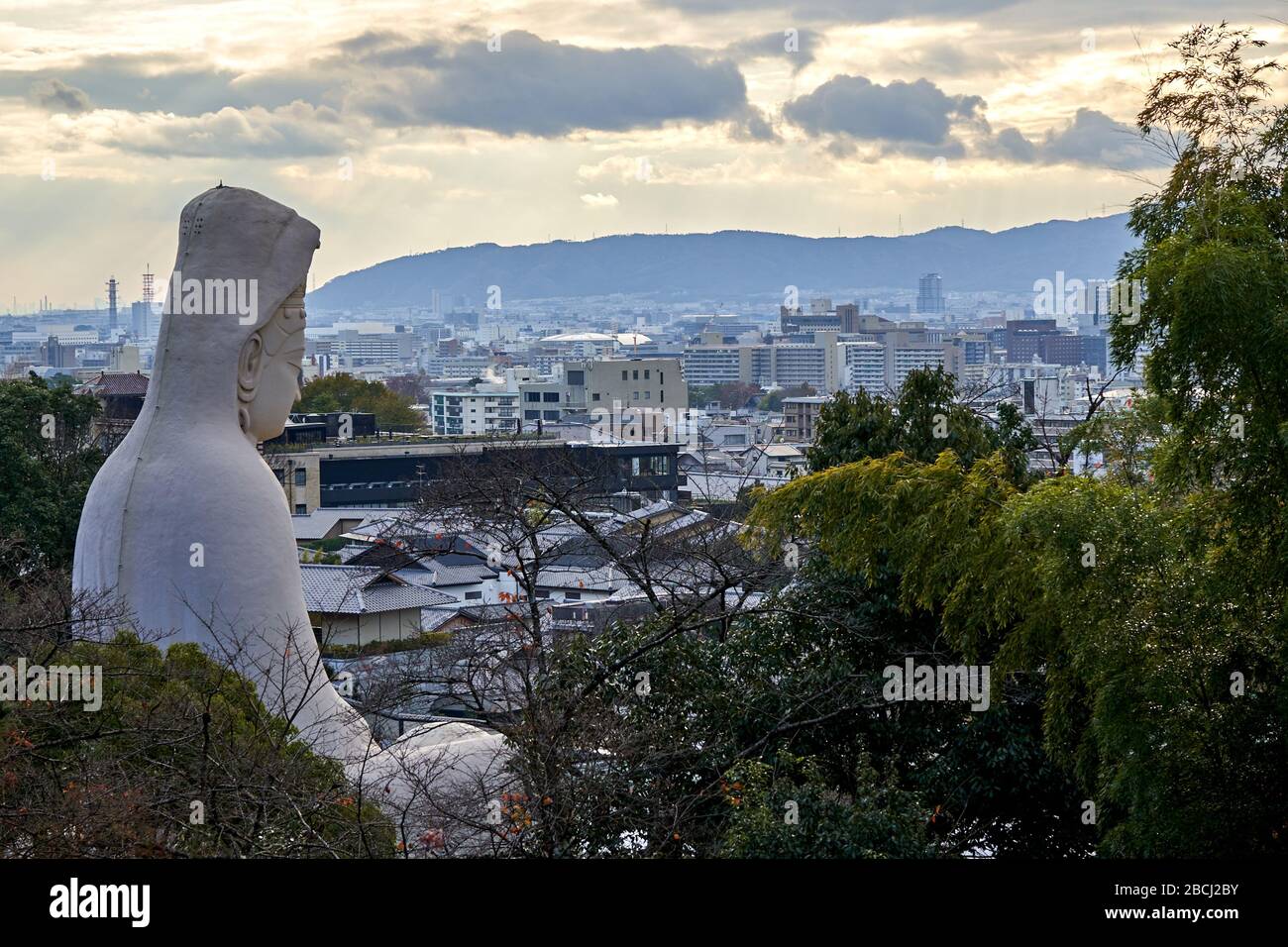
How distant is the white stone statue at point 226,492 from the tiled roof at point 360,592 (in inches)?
448

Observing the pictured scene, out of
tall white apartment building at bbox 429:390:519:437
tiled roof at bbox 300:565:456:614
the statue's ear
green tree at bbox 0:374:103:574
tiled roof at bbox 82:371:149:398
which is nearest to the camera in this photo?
the statue's ear

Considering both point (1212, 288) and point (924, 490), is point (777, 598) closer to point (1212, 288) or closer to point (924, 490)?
point (924, 490)

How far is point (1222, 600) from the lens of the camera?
26.3ft

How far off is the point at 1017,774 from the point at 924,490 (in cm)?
182

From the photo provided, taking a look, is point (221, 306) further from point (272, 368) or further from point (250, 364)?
point (272, 368)

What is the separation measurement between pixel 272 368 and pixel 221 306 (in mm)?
548

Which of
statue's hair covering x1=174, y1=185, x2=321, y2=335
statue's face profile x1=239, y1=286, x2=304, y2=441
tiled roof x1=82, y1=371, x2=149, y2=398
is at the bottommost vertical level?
tiled roof x1=82, y1=371, x2=149, y2=398

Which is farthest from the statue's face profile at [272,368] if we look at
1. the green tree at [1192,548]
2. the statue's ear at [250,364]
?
the green tree at [1192,548]

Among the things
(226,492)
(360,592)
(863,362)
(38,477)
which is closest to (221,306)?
(226,492)

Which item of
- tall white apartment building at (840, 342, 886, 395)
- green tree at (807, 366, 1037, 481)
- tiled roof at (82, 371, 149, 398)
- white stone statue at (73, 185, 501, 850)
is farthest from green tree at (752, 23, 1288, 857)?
tall white apartment building at (840, 342, 886, 395)

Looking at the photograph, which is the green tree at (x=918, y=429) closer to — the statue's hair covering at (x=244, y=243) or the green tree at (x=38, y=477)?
the statue's hair covering at (x=244, y=243)

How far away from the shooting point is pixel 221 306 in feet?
34.1

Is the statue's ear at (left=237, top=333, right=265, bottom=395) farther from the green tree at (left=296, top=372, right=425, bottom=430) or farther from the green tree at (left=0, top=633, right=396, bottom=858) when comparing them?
the green tree at (left=296, top=372, right=425, bottom=430)

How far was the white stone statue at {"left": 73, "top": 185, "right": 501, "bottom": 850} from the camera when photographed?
32.5 feet
